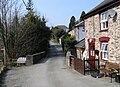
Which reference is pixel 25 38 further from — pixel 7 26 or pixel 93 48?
pixel 93 48

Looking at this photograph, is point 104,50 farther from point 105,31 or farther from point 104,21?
point 104,21

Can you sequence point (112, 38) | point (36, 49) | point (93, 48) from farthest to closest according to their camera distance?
point (36, 49)
point (93, 48)
point (112, 38)

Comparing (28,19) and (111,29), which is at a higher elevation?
(28,19)

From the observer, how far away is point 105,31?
60.1 feet

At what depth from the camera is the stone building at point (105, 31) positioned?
16.3 m

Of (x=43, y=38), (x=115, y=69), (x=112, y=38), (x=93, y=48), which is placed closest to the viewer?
(x=115, y=69)

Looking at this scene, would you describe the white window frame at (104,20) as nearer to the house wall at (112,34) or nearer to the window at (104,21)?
the window at (104,21)

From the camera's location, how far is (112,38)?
670 inches

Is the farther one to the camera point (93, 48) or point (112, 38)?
point (93, 48)

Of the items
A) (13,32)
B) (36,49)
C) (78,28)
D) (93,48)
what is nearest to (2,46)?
(13,32)

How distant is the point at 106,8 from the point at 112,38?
2.35m

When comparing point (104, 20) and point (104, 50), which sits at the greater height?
point (104, 20)

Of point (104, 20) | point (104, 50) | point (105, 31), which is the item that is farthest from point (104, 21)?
point (104, 50)

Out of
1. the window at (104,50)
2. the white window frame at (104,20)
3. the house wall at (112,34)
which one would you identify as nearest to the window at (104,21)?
the white window frame at (104,20)
